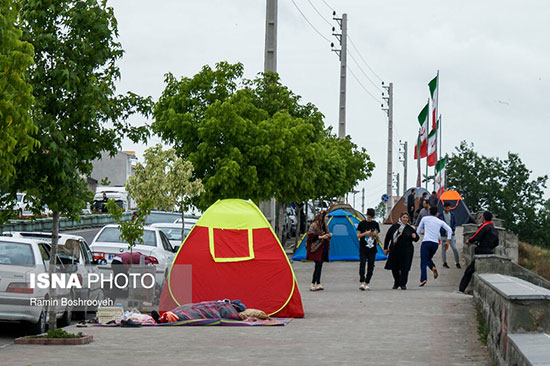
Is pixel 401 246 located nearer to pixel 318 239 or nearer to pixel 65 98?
pixel 318 239

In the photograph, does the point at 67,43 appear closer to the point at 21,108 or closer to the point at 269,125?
the point at 21,108

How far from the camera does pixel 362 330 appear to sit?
14.2 m

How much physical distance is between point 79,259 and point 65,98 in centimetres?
442

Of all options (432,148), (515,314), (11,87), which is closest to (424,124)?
(432,148)

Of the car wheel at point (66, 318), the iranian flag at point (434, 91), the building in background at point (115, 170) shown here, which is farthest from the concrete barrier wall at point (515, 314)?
the building in background at point (115, 170)

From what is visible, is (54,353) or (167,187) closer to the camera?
(54,353)

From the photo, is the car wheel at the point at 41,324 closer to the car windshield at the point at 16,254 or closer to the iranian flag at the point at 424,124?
the car windshield at the point at 16,254

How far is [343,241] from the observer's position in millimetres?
33438

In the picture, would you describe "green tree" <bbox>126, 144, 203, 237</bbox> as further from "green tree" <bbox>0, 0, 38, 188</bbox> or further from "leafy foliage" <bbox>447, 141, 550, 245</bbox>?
"leafy foliage" <bbox>447, 141, 550, 245</bbox>

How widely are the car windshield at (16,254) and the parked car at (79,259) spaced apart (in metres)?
1.51

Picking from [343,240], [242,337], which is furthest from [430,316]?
[343,240]

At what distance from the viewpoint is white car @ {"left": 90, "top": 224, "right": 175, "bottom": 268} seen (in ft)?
66.0

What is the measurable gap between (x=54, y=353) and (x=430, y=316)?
6542mm

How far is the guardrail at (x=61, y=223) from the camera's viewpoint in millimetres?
45719
